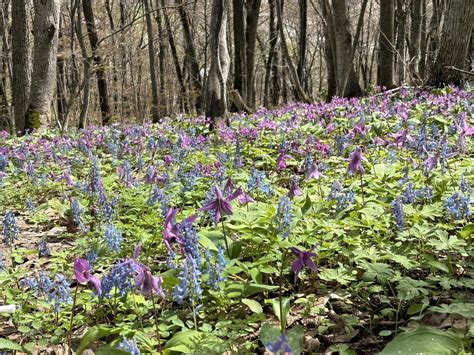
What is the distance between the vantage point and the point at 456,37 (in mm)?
8516

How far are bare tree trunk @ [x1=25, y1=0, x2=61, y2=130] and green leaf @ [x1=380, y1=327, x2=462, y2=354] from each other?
32.8ft

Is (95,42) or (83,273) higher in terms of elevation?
(95,42)

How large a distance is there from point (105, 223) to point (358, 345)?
204 centimetres

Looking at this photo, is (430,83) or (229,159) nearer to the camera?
(229,159)

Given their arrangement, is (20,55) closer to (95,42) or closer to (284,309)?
(95,42)

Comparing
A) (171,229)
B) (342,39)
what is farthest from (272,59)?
(171,229)

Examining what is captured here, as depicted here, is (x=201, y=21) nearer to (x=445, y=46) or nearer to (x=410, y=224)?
(x=445, y=46)

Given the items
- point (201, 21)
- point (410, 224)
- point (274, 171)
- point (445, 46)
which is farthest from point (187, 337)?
point (201, 21)

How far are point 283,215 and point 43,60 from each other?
900 centimetres

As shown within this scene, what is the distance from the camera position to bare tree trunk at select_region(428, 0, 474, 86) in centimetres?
835

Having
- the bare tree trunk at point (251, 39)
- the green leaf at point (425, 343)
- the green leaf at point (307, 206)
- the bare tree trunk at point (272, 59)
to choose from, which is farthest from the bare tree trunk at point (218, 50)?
the bare tree trunk at point (272, 59)

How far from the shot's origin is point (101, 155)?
6.42 metres

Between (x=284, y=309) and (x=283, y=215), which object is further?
(x=283, y=215)

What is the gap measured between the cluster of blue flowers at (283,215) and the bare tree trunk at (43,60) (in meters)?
8.95
